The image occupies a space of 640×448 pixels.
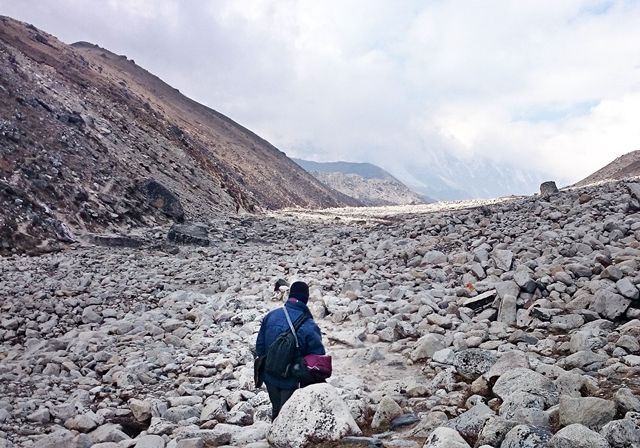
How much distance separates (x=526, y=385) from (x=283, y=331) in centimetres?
261

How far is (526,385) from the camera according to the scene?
212 inches

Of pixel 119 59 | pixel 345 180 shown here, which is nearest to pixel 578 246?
pixel 119 59

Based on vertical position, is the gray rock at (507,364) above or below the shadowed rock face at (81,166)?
below

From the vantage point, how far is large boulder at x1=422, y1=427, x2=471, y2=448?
4.23m

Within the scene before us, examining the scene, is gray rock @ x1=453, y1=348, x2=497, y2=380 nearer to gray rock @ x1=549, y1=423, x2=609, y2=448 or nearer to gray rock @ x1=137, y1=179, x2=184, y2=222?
gray rock @ x1=549, y1=423, x2=609, y2=448

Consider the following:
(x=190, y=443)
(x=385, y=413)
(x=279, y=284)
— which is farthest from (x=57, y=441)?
(x=279, y=284)

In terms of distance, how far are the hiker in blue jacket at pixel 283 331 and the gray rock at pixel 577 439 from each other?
2.55 metres

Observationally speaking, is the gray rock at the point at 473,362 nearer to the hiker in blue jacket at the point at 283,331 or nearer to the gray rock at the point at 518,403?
the gray rock at the point at 518,403

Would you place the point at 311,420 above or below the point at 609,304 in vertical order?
below

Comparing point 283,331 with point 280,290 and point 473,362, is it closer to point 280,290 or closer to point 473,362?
point 473,362

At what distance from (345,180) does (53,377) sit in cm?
16581

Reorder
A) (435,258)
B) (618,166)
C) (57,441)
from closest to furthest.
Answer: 1. (57,441)
2. (435,258)
3. (618,166)

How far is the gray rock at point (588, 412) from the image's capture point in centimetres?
428

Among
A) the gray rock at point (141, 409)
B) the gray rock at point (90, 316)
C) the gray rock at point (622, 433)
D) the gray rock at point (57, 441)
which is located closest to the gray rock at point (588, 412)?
the gray rock at point (622, 433)
